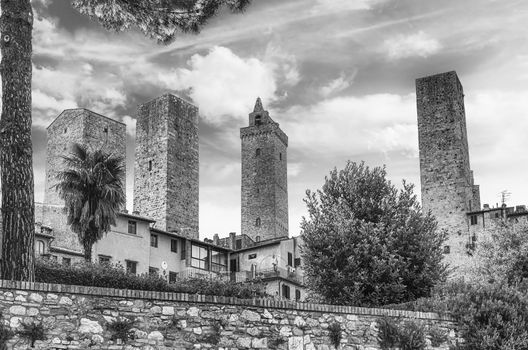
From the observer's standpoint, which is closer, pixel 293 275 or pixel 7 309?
pixel 7 309

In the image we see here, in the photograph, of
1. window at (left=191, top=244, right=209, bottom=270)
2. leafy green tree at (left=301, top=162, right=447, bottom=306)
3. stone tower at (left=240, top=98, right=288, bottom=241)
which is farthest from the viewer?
stone tower at (left=240, top=98, right=288, bottom=241)

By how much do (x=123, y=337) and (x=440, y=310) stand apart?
8.72 meters

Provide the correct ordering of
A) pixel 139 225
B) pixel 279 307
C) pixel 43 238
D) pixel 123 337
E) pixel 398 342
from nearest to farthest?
pixel 123 337
pixel 279 307
pixel 398 342
pixel 43 238
pixel 139 225

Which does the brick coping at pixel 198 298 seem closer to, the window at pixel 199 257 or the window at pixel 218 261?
the window at pixel 199 257

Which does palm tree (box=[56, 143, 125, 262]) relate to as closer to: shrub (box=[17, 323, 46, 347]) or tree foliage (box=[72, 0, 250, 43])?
tree foliage (box=[72, 0, 250, 43])

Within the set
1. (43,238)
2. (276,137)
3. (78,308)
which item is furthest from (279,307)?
(276,137)

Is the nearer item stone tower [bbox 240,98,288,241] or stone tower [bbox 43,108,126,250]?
stone tower [bbox 43,108,126,250]

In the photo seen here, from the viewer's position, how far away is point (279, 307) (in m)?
17.4

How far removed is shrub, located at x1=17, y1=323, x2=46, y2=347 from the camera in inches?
564

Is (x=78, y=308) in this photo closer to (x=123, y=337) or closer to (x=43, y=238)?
(x=123, y=337)

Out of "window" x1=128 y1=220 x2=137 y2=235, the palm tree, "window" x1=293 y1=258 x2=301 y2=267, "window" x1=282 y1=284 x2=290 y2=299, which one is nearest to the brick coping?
the palm tree

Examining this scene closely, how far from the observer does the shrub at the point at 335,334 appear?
1794 centimetres

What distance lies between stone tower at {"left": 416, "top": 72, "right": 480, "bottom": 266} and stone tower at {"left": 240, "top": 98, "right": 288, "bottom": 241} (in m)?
25.0

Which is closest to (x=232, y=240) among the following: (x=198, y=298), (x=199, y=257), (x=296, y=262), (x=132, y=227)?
(x=296, y=262)
